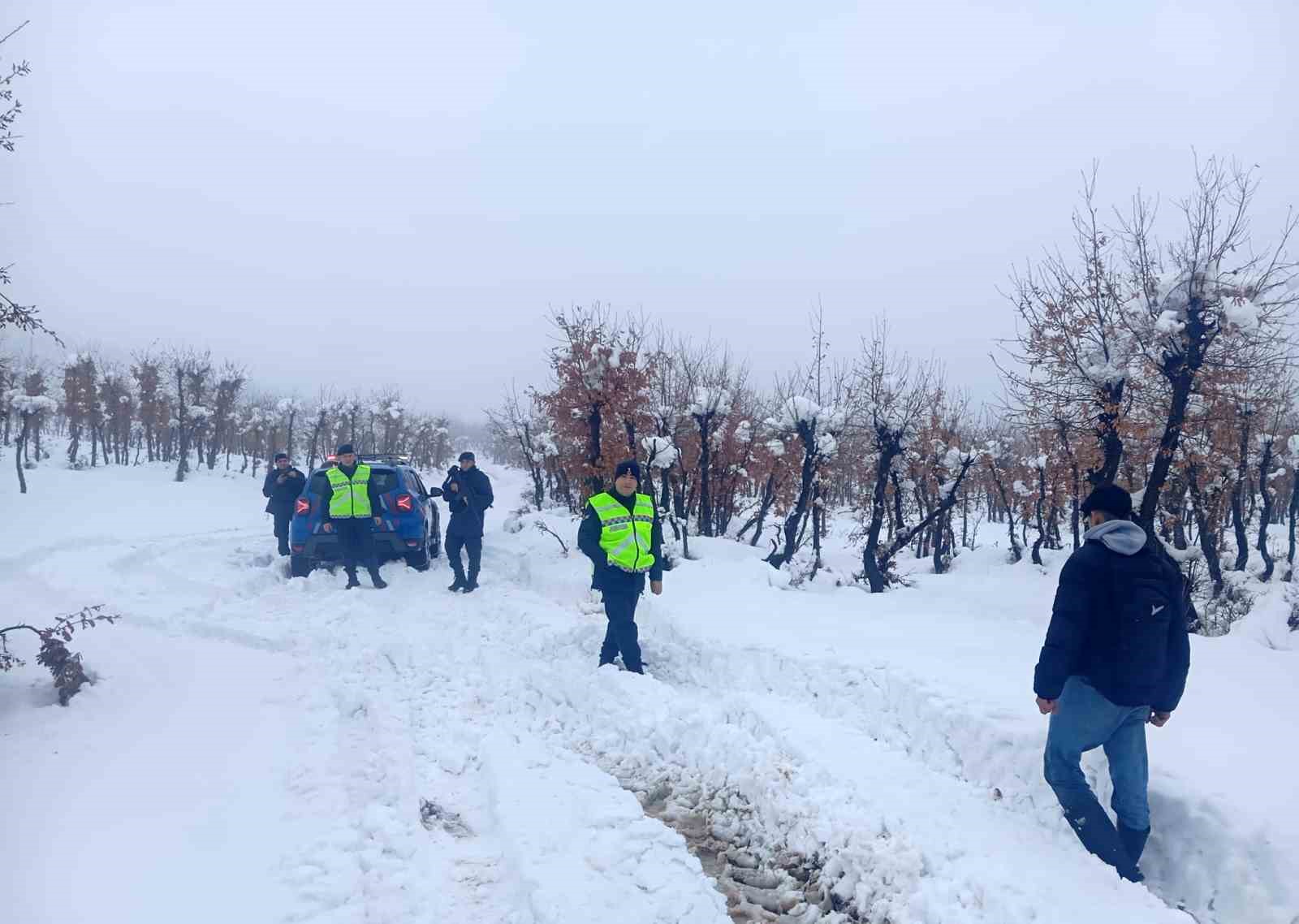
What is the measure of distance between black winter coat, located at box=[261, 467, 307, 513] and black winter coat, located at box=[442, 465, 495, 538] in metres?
2.90

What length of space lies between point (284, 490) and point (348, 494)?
111 inches

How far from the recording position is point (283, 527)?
12203 millimetres

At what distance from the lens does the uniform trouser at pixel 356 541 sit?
9913mm

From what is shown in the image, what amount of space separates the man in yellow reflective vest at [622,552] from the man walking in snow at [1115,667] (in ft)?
11.6

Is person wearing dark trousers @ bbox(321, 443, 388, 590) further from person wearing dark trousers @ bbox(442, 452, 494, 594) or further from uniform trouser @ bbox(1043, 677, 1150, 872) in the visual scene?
uniform trouser @ bbox(1043, 677, 1150, 872)

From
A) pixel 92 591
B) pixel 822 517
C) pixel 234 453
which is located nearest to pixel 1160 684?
pixel 92 591

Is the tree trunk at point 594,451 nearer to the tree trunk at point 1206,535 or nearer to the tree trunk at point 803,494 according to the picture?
the tree trunk at point 803,494

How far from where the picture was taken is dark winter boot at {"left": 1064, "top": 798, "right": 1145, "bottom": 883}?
11.8 ft

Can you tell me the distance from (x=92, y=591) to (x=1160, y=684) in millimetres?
10473

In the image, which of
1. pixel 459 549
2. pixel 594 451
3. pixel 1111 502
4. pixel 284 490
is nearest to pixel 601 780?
pixel 1111 502

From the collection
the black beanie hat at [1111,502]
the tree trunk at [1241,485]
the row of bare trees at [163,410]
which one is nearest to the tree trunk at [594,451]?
the black beanie hat at [1111,502]

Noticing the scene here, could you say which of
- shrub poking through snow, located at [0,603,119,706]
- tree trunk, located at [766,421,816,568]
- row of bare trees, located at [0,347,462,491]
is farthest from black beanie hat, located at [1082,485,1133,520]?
row of bare trees, located at [0,347,462,491]

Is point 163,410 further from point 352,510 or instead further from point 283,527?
point 352,510

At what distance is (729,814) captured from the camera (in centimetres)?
435
